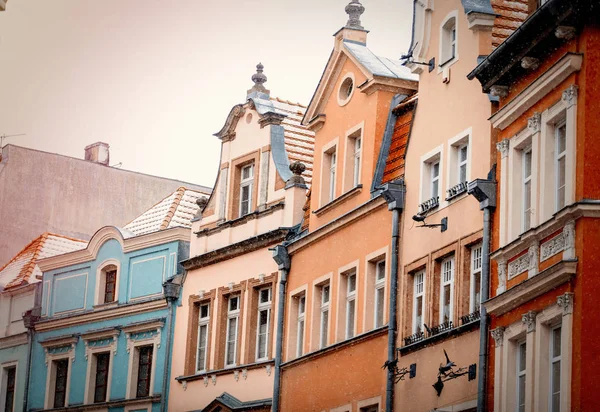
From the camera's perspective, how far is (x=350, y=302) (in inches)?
1262

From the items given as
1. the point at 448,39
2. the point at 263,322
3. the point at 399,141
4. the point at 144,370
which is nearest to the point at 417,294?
the point at 399,141

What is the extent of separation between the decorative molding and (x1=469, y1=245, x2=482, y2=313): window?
4.29 metres

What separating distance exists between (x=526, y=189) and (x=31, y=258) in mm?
25851

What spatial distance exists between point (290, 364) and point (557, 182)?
1184cm

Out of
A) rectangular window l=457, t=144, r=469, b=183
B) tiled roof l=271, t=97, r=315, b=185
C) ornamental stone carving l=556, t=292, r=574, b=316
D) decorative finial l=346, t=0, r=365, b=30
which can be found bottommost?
ornamental stone carving l=556, t=292, r=574, b=316

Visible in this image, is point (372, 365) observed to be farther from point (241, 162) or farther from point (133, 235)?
point (133, 235)

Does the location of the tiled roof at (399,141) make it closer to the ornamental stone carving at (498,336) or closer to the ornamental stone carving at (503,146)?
the ornamental stone carving at (503,146)

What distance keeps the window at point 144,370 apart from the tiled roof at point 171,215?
3.11 m

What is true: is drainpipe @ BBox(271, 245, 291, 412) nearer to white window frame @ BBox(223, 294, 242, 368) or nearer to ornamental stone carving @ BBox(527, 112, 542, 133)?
white window frame @ BBox(223, 294, 242, 368)

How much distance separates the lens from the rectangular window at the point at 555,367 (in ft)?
73.4

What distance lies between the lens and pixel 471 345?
25.8 metres

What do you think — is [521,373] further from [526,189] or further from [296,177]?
[296,177]

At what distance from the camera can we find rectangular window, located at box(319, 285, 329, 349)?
3300 centimetres

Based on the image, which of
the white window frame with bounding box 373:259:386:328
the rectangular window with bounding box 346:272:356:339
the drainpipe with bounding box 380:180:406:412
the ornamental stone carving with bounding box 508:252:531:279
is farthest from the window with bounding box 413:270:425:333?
the ornamental stone carving with bounding box 508:252:531:279
